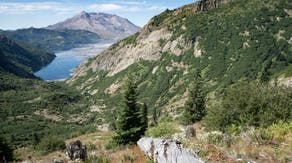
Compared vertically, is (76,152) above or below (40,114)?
below

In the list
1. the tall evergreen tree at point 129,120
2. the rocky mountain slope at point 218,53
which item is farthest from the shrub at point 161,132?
the rocky mountain slope at point 218,53

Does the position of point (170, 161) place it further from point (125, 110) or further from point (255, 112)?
point (125, 110)

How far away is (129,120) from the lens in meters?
33.2

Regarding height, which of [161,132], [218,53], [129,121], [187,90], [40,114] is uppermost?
[218,53]

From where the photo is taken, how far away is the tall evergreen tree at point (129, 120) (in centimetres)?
3161

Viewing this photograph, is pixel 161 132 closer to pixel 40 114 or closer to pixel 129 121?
pixel 129 121

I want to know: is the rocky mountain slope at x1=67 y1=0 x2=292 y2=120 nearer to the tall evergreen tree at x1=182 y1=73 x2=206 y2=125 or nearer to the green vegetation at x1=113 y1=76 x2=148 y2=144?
the tall evergreen tree at x1=182 y1=73 x2=206 y2=125

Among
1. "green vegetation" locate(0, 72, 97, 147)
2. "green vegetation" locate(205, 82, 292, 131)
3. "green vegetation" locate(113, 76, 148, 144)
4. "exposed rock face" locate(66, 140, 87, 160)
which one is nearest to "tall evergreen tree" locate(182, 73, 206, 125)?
"green vegetation" locate(113, 76, 148, 144)

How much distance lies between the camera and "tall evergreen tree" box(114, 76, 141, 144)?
31609 millimetres

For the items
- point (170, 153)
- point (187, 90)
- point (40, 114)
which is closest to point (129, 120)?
point (170, 153)

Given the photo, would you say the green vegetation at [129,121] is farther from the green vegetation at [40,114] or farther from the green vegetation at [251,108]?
the green vegetation at [40,114]

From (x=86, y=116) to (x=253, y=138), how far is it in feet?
496

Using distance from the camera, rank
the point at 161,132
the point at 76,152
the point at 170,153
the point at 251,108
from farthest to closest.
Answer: the point at 251,108
the point at 161,132
the point at 76,152
the point at 170,153

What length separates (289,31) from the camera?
14788 cm
